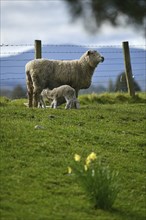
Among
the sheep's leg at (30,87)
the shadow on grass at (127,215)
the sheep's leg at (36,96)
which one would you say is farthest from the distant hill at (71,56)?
the shadow on grass at (127,215)

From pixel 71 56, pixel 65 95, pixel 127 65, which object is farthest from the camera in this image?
pixel 71 56

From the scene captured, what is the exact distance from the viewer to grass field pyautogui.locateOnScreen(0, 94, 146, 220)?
9.45 metres

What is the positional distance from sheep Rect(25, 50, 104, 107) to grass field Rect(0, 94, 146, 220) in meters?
2.93

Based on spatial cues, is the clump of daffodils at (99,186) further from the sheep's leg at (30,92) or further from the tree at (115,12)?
the sheep's leg at (30,92)

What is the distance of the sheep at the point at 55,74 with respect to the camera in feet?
64.7

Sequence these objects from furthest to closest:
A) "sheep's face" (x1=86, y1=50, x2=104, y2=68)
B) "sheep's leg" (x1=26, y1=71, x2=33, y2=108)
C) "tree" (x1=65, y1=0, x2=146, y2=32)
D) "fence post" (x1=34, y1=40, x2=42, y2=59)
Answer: "fence post" (x1=34, y1=40, x2=42, y2=59), "sheep's face" (x1=86, y1=50, x2=104, y2=68), "sheep's leg" (x1=26, y1=71, x2=33, y2=108), "tree" (x1=65, y1=0, x2=146, y2=32)

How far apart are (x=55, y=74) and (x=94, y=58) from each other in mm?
1546

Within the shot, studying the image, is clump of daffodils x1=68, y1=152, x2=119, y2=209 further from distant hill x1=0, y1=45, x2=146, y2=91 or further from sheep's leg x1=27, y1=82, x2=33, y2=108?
distant hill x1=0, y1=45, x2=146, y2=91

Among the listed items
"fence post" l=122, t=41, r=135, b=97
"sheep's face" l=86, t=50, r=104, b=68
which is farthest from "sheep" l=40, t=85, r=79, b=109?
"fence post" l=122, t=41, r=135, b=97

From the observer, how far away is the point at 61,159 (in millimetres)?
11523

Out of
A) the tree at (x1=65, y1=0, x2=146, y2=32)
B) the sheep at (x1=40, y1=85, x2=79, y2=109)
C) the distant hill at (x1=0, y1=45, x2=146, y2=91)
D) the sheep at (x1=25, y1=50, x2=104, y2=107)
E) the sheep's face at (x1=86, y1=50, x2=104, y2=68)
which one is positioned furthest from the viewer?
the distant hill at (x1=0, y1=45, x2=146, y2=91)

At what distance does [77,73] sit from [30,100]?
163 cm

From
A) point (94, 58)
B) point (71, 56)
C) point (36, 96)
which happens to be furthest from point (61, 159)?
point (71, 56)

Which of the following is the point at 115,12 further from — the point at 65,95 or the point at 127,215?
the point at 65,95
